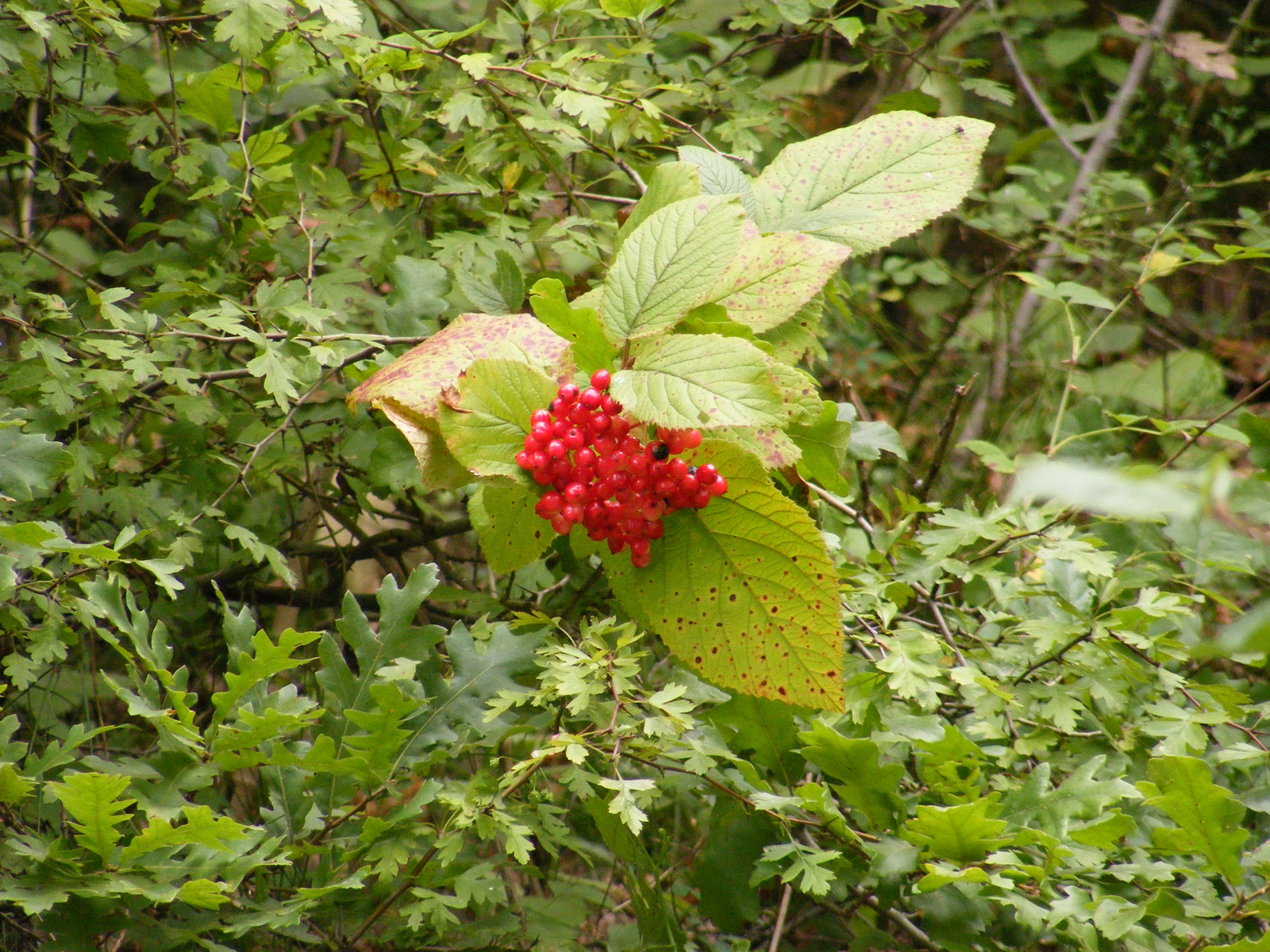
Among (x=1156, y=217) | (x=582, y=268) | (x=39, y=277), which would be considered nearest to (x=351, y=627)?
(x=39, y=277)

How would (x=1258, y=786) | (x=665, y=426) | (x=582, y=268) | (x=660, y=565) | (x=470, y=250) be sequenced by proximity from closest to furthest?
(x=665, y=426) < (x=660, y=565) < (x=1258, y=786) < (x=470, y=250) < (x=582, y=268)

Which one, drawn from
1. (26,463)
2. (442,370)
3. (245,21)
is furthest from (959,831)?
(245,21)

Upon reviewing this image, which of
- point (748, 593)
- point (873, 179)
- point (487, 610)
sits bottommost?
point (487, 610)

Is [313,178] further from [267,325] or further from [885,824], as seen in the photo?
[885,824]

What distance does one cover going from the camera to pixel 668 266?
0.63m

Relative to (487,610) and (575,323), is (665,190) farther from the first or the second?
(487,610)

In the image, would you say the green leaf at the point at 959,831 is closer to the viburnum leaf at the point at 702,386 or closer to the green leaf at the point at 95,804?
the viburnum leaf at the point at 702,386

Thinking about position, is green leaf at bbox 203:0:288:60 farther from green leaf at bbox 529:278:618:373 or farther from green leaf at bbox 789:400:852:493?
green leaf at bbox 789:400:852:493

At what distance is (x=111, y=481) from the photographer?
0.91m

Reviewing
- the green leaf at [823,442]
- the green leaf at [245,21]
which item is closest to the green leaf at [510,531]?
the green leaf at [823,442]

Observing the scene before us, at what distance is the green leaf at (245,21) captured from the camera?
80 centimetres

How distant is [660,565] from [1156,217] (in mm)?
1833

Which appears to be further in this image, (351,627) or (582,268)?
(582,268)

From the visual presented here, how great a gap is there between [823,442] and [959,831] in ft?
0.99
